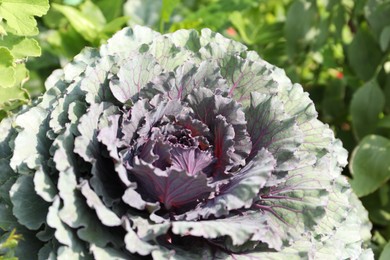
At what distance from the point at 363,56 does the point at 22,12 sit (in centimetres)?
124

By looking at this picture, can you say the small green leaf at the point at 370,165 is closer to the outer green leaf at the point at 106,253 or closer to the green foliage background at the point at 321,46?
the green foliage background at the point at 321,46

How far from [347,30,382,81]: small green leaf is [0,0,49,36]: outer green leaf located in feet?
3.81

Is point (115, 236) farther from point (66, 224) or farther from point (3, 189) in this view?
point (3, 189)

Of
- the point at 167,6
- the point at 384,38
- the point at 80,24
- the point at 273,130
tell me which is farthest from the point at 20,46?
the point at 384,38

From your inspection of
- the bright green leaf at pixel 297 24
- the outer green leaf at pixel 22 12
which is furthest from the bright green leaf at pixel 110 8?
the outer green leaf at pixel 22 12

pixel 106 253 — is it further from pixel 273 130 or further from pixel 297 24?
pixel 297 24

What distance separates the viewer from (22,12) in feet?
4.21

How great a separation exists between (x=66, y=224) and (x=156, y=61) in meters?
0.39

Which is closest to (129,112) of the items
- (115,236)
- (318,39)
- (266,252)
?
(115,236)

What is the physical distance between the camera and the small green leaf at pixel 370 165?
1.77m

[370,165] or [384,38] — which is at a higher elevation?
[384,38]

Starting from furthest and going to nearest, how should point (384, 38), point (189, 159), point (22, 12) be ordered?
1. point (384, 38)
2. point (22, 12)
3. point (189, 159)

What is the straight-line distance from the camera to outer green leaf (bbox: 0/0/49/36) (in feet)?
4.17

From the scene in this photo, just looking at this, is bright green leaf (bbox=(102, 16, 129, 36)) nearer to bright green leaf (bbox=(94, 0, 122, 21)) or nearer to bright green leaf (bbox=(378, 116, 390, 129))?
bright green leaf (bbox=(94, 0, 122, 21))
